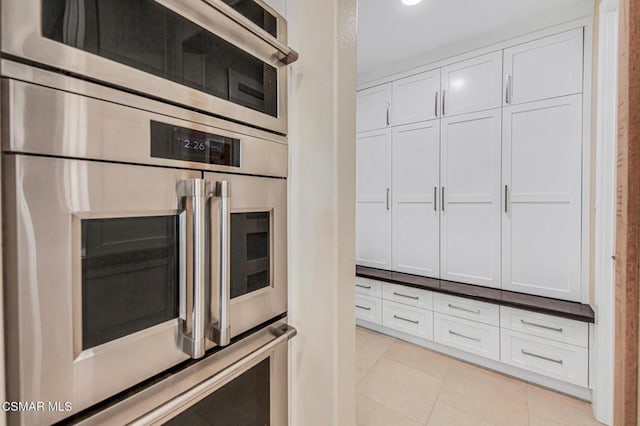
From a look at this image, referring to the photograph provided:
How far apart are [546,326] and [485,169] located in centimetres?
131

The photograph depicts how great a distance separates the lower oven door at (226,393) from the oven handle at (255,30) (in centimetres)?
90

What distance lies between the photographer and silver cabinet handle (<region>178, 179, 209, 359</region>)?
667mm

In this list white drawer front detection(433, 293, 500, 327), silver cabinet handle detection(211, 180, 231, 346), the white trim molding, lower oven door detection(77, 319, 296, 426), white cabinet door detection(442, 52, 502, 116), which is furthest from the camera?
white cabinet door detection(442, 52, 502, 116)

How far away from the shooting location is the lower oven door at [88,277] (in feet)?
1.50

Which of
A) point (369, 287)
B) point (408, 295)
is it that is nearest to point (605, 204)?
point (408, 295)

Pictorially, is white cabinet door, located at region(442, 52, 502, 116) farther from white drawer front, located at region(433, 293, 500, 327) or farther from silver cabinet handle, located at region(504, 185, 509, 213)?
white drawer front, located at region(433, 293, 500, 327)

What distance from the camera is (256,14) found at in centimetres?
90

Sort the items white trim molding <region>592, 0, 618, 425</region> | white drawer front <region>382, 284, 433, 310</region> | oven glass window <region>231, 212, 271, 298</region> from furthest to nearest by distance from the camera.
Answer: white drawer front <region>382, 284, 433, 310</region>
white trim molding <region>592, 0, 618, 425</region>
oven glass window <region>231, 212, 271, 298</region>

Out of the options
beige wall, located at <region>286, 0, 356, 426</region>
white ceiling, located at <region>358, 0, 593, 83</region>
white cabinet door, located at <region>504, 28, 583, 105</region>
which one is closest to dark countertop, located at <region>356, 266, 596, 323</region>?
white cabinet door, located at <region>504, 28, 583, 105</region>

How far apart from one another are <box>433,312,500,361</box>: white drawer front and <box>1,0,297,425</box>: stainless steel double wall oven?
6.90ft

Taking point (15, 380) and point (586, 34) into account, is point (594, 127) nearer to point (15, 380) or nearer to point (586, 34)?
point (586, 34)

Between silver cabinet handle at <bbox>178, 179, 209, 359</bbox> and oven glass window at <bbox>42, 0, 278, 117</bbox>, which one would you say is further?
silver cabinet handle at <bbox>178, 179, 209, 359</bbox>

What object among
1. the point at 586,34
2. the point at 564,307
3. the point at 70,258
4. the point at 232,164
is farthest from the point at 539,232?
the point at 70,258

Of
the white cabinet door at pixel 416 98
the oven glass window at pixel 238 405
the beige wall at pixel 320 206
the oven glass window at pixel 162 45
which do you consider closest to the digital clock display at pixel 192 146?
the oven glass window at pixel 162 45
